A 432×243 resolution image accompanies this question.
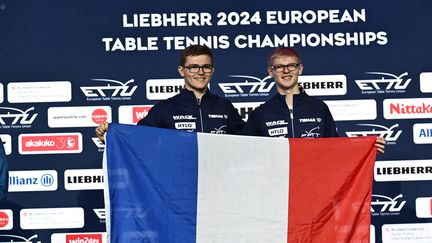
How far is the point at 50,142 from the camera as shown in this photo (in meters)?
6.43

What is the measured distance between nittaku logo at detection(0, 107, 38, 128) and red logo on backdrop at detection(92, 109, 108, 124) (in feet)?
1.38

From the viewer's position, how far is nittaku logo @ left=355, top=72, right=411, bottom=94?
21.2ft

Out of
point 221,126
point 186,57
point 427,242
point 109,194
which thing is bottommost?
point 427,242

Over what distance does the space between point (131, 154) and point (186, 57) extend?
663 mm

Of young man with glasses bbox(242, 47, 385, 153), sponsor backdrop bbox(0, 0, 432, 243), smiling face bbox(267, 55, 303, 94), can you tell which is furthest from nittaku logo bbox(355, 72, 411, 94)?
smiling face bbox(267, 55, 303, 94)

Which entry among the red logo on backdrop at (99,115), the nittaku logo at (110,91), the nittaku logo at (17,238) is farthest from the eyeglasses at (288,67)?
the nittaku logo at (17,238)

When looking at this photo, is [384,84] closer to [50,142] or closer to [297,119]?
[297,119]

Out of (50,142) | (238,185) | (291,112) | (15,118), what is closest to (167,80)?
(50,142)

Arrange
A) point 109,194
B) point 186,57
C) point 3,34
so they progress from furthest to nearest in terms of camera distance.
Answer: point 3,34 → point 186,57 → point 109,194

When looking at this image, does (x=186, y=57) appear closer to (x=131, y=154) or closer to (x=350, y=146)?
(x=131, y=154)

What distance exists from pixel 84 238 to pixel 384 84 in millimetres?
2378

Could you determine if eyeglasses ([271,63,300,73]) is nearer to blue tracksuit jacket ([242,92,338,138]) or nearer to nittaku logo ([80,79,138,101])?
blue tracksuit jacket ([242,92,338,138])

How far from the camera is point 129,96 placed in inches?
254

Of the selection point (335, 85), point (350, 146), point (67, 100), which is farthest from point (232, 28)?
point (350, 146)
